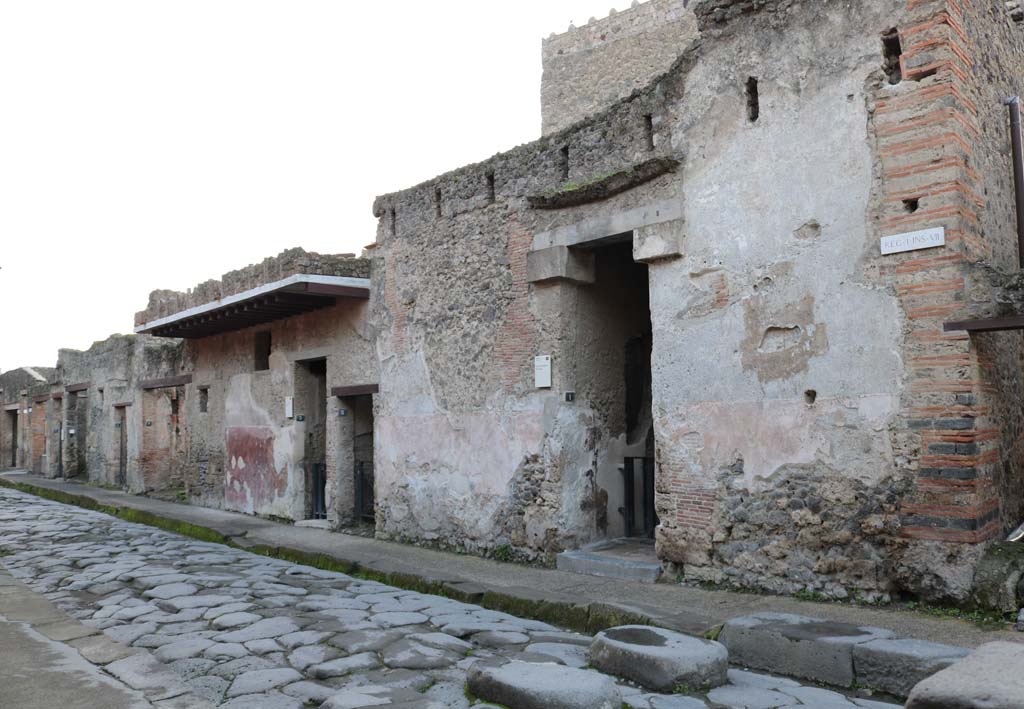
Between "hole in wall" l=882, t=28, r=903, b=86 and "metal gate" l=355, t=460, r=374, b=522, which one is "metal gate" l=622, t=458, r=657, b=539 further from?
"hole in wall" l=882, t=28, r=903, b=86

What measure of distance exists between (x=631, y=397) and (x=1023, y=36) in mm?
4718

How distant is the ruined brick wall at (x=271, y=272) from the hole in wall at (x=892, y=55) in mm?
6429

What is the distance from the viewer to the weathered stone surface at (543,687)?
11.6ft

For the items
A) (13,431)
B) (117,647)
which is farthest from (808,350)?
(13,431)

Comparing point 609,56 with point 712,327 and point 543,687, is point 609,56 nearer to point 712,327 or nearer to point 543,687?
point 712,327

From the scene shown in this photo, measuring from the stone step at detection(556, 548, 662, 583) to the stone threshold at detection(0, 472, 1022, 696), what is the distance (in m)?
0.13

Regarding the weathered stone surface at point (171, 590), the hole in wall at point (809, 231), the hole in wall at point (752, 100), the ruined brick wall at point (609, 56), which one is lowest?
the weathered stone surface at point (171, 590)

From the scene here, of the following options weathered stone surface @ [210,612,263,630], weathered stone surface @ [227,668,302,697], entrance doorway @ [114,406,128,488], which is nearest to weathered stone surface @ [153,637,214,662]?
weathered stone surface @ [210,612,263,630]

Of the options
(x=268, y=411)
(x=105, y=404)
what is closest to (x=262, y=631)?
(x=268, y=411)

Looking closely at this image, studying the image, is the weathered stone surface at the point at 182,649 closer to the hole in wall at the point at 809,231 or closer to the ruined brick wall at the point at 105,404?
the hole in wall at the point at 809,231

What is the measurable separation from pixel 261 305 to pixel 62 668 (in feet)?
22.1

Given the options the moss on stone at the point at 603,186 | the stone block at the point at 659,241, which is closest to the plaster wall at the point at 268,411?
the moss on stone at the point at 603,186

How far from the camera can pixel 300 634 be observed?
5250 millimetres

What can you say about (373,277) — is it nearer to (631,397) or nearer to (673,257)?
(631,397)
